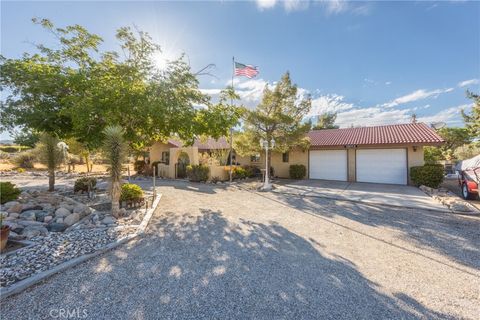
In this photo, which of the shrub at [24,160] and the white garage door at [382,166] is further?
the shrub at [24,160]

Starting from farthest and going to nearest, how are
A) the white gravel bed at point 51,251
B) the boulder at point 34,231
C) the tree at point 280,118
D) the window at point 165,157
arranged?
the window at point 165,157, the tree at point 280,118, the boulder at point 34,231, the white gravel bed at point 51,251

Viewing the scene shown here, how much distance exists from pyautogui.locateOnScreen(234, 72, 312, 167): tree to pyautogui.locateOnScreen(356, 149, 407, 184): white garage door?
4.78m

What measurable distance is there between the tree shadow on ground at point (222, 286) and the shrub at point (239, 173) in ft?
38.6

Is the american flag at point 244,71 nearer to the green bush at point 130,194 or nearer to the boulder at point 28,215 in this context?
the green bush at point 130,194

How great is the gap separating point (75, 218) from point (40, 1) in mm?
7968

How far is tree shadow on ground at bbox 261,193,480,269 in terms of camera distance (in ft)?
14.8

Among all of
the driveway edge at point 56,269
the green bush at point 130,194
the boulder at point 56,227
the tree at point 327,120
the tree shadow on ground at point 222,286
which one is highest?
the tree at point 327,120

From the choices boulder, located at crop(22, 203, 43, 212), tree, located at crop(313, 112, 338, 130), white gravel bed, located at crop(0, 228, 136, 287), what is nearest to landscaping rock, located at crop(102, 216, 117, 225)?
white gravel bed, located at crop(0, 228, 136, 287)

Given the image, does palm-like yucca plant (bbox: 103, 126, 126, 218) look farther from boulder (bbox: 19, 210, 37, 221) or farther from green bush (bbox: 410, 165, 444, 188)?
green bush (bbox: 410, 165, 444, 188)

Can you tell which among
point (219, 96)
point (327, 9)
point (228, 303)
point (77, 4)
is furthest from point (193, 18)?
point (228, 303)

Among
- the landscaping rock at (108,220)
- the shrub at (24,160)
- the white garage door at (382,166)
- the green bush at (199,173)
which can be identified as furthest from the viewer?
the shrub at (24,160)

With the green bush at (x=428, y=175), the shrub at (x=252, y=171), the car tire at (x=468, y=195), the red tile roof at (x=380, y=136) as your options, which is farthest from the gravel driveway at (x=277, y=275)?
the shrub at (x=252, y=171)

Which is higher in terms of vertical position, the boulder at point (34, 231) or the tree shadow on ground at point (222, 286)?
the boulder at point (34, 231)

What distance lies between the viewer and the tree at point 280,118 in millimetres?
13773
